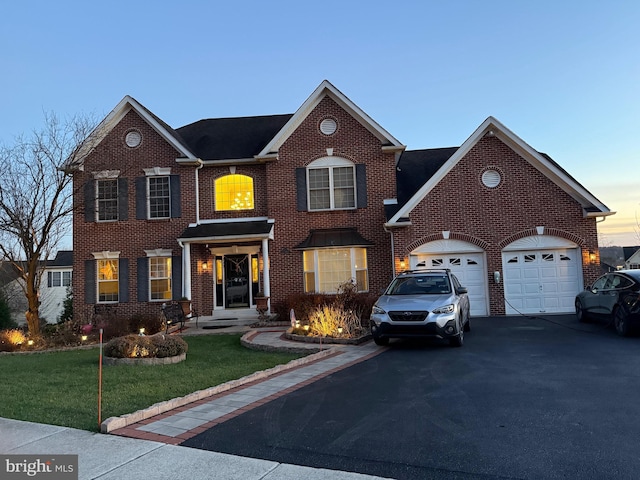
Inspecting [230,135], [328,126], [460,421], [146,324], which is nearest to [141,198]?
[230,135]

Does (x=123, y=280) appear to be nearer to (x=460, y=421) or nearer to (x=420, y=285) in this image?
(x=420, y=285)

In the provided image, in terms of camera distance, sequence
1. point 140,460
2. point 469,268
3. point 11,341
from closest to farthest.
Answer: point 140,460
point 11,341
point 469,268

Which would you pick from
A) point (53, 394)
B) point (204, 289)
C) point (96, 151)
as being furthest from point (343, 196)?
point (53, 394)

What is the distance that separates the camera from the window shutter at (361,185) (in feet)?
57.7

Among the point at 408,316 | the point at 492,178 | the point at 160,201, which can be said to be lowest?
the point at 408,316

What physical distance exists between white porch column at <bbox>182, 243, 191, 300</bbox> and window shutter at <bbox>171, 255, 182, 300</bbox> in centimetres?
39

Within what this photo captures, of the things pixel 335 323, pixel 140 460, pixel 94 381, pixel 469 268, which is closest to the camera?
pixel 140 460

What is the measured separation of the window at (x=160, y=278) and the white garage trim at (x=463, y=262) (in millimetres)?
9534

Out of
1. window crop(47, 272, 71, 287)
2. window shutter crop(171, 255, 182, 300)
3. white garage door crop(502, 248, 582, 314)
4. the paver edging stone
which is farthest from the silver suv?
window crop(47, 272, 71, 287)

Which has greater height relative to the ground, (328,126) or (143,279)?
(328,126)

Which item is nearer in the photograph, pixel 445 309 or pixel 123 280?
pixel 445 309

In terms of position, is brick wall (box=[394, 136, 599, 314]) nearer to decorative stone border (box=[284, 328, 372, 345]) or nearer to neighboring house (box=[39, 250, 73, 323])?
decorative stone border (box=[284, 328, 372, 345])

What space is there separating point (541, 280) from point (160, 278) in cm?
1415

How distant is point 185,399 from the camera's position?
6.09 meters
